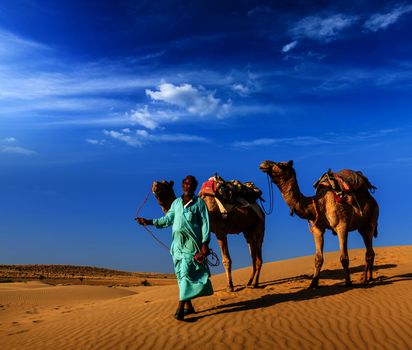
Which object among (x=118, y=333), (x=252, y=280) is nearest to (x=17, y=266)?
(x=252, y=280)

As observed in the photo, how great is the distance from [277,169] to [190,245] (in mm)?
4123

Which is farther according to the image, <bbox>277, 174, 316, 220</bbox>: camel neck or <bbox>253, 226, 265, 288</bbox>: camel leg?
<bbox>253, 226, 265, 288</bbox>: camel leg

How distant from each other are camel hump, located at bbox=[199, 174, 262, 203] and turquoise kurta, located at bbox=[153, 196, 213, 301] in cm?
432

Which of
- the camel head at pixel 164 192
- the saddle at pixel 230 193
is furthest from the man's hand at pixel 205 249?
the saddle at pixel 230 193

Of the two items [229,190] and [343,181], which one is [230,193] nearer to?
[229,190]

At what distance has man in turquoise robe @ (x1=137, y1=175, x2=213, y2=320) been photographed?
8.30 metres

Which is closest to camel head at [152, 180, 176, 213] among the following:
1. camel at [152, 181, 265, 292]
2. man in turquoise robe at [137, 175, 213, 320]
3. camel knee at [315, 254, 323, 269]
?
man in turquoise robe at [137, 175, 213, 320]

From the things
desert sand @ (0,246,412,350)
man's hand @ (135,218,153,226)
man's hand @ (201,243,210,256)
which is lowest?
desert sand @ (0,246,412,350)

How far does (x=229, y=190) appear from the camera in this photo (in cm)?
1320

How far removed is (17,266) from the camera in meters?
54.6

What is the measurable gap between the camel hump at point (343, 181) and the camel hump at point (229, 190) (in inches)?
83.6

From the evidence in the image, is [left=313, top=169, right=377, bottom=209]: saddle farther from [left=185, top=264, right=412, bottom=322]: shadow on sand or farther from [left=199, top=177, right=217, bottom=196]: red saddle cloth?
[left=199, top=177, right=217, bottom=196]: red saddle cloth

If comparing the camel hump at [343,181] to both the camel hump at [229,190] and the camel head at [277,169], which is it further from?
the camel hump at [229,190]

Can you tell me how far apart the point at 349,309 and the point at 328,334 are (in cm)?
194
